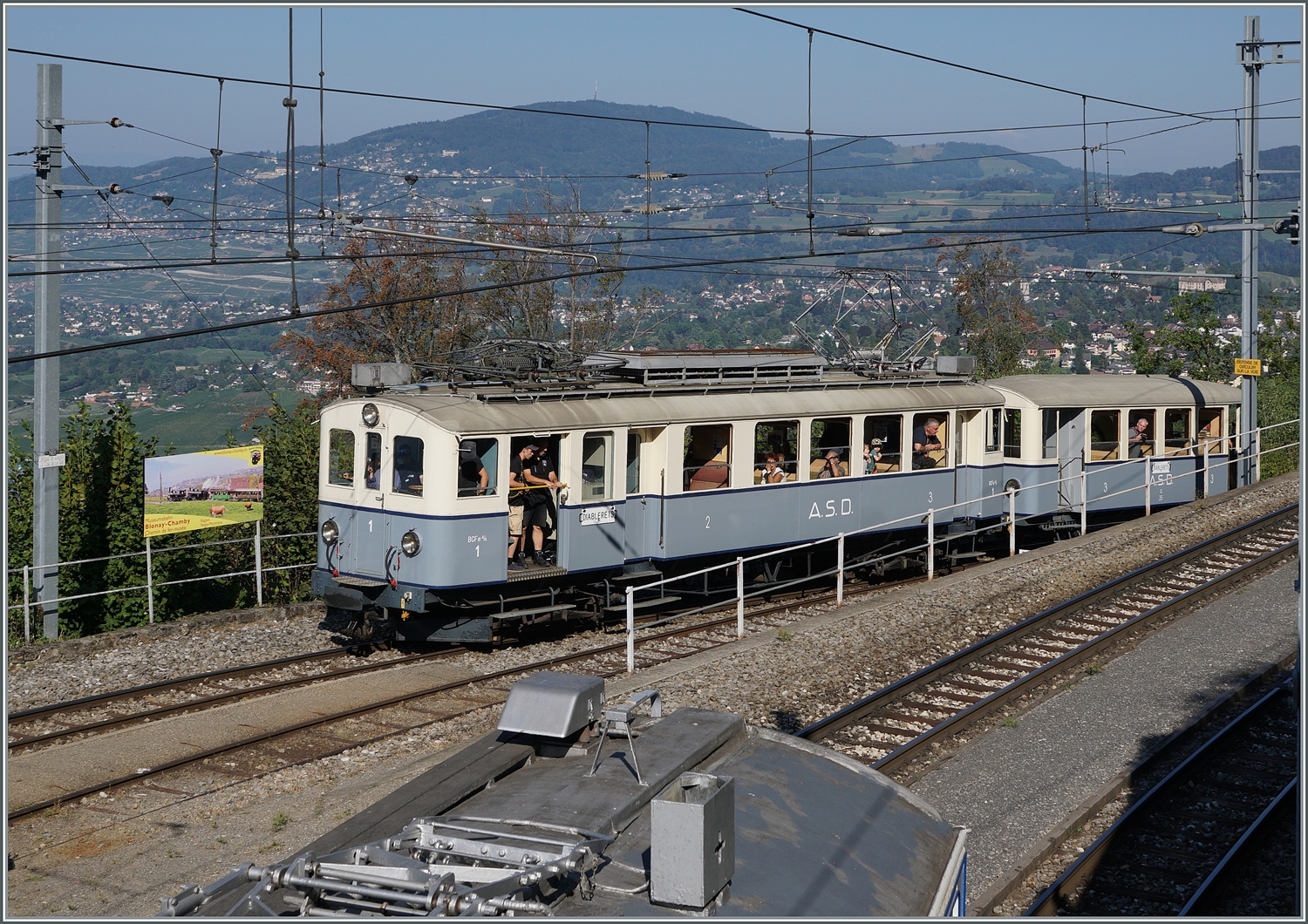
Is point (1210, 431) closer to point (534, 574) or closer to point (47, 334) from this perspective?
point (534, 574)

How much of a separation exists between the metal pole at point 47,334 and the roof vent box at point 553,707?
12251 millimetres

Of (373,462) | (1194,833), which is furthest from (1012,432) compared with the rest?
(1194,833)

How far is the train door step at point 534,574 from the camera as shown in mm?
14461

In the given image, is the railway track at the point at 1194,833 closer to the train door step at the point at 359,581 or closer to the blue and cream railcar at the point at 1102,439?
the train door step at the point at 359,581

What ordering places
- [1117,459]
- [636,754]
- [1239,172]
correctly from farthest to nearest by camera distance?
[1239,172] < [1117,459] < [636,754]

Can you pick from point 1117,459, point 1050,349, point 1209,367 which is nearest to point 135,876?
point 1117,459

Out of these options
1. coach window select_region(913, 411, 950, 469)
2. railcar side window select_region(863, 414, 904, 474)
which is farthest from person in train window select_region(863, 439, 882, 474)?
coach window select_region(913, 411, 950, 469)

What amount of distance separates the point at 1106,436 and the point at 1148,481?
1.10m

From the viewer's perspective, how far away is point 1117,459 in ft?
75.2

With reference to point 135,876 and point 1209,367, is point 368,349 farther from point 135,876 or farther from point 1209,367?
point 135,876

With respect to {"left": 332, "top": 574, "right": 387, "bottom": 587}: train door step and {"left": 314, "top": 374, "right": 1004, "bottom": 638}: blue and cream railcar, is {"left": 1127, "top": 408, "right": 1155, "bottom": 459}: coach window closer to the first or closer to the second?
{"left": 314, "top": 374, "right": 1004, "bottom": 638}: blue and cream railcar

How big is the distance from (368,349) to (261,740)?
2633cm

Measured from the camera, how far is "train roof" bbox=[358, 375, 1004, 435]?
1415cm

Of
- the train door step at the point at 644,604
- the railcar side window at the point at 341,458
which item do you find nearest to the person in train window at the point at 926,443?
the train door step at the point at 644,604
